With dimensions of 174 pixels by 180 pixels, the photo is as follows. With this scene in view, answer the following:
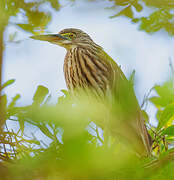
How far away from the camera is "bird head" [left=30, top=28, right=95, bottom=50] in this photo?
7.77ft

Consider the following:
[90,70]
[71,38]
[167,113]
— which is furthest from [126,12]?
[71,38]

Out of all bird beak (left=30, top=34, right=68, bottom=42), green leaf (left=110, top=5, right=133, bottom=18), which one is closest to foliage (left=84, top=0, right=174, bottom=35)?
green leaf (left=110, top=5, right=133, bottom=18)

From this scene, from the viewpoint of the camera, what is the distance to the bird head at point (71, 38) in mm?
2367

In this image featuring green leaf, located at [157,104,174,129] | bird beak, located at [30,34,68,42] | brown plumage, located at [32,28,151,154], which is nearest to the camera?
green leaf, located at [157,104,174,129]

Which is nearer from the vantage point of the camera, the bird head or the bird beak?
the bird beak

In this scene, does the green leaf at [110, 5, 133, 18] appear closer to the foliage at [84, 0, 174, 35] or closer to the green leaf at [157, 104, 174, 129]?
the foliage at [84, 0, 174, 35]

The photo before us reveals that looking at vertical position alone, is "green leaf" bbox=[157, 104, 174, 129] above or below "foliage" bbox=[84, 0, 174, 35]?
Result: below

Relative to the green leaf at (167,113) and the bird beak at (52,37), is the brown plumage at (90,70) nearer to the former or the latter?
the bird beak at (52,37)

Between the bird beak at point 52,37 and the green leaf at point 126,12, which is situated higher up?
the green leaf at point 126,12

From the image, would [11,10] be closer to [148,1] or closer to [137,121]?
[148,1]

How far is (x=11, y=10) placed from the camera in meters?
0.85

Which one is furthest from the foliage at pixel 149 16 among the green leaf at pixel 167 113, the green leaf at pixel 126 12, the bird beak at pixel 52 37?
the bird beak at pixel 52 37

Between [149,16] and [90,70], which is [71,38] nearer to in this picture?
[90,70]

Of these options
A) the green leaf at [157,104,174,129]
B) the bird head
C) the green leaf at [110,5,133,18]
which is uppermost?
the green leaf at [110,5,133,18]
